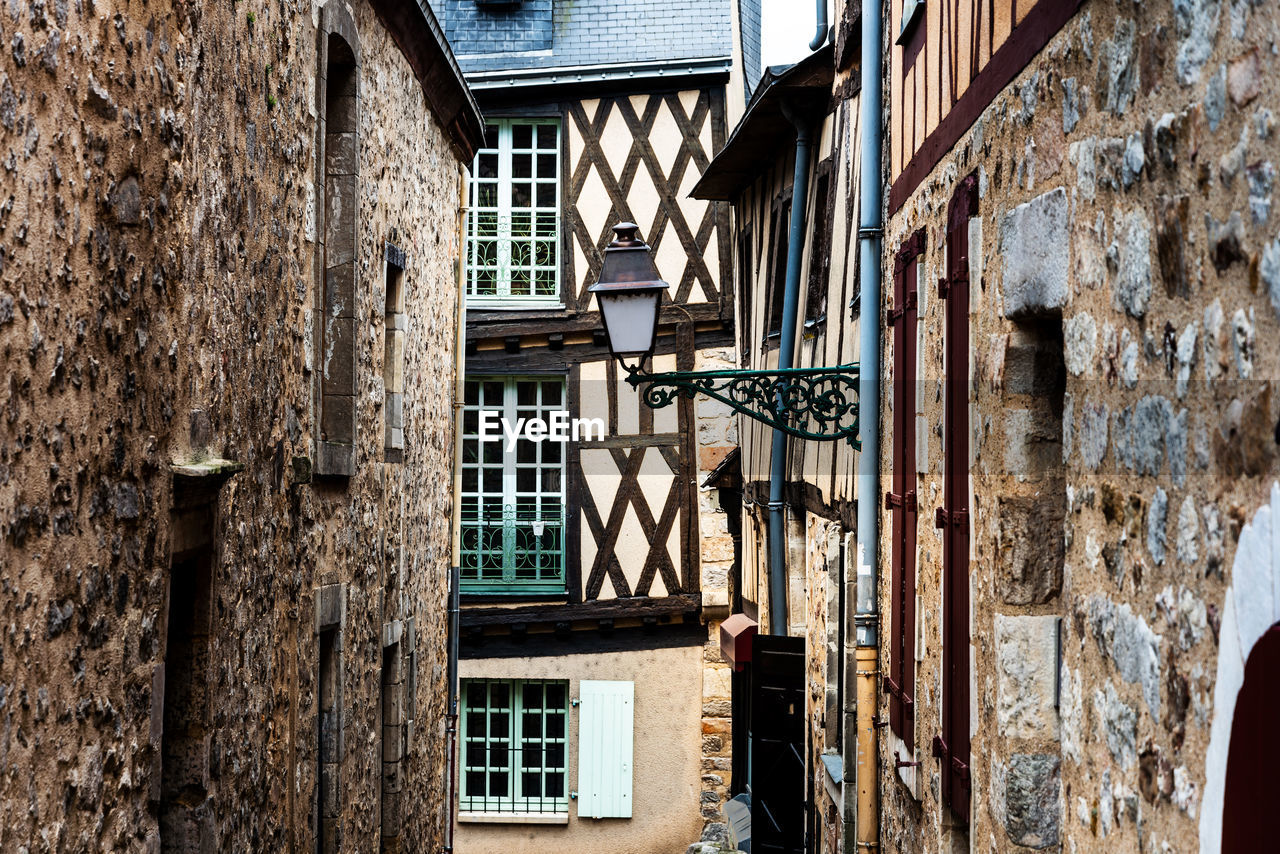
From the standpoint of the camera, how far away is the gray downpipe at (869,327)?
5.42 meters

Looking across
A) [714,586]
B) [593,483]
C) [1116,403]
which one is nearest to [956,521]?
[1116,403]

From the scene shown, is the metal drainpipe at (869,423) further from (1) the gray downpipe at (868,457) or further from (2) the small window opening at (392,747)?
(2) the small window opening at (392,747)

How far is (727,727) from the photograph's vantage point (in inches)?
490

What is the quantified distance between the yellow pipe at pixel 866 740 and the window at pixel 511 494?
24.0 feet

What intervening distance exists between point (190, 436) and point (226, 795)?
1.23 meters

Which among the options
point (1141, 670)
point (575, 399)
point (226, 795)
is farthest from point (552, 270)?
point (1141, 670)

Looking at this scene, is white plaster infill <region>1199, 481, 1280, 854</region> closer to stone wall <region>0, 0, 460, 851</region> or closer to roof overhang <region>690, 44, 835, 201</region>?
stone wall <region>0, 0, 460, 851</region>

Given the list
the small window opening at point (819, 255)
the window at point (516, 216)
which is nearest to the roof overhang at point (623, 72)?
the window at point (516, 216)

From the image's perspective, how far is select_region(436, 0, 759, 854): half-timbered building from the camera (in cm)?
1242

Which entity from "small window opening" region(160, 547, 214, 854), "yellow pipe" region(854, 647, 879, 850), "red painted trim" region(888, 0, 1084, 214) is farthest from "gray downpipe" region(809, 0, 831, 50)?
"small window opening" region(160, 547, 214, 854)

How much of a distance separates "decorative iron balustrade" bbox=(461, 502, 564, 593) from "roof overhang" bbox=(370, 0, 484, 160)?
13.1 feet

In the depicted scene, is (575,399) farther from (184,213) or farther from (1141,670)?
(1141,670)

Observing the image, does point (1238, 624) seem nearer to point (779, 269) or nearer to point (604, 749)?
point (779, 269)

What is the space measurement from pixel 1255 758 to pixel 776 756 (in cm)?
648
